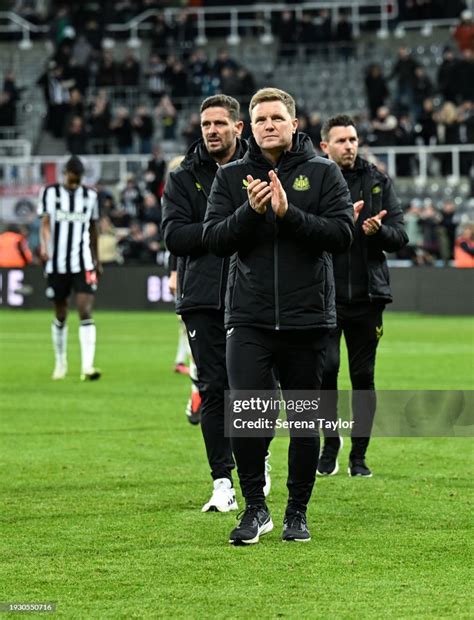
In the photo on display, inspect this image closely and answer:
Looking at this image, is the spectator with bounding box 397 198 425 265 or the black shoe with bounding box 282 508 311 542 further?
the spectator with bounding box 397 198 425 265

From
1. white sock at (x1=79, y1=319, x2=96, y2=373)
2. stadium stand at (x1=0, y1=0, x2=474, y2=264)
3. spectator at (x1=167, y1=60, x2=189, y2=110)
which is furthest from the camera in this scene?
spectator at (x1=167, y1=60, x2=189, y2=110)

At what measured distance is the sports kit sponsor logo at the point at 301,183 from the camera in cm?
732

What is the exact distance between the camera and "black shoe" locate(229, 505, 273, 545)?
735cm

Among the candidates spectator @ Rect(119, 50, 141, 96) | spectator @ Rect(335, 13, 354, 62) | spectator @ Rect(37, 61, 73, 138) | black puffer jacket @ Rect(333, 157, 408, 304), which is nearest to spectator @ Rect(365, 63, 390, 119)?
spectator @ Rect(335, 13, 354, 62)

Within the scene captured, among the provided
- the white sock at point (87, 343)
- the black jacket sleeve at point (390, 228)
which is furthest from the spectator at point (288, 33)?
the black jacket sleeve at point (390, 228)

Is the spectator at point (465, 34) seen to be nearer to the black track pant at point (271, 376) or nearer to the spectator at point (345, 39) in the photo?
the spectator at point (345, 39)

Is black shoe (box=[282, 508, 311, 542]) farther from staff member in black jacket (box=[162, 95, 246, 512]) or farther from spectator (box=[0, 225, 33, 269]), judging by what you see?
spectator (box=[0, 225, 33, 269])

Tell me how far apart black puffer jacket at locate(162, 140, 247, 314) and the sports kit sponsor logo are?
1.23 m

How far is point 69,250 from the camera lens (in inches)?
659

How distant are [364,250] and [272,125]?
2.60 m

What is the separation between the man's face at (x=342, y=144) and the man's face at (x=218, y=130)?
1.16m

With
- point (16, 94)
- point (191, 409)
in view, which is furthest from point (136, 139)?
point (191, 409)

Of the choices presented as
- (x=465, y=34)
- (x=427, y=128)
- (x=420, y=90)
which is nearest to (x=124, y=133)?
(x=420, y=90)

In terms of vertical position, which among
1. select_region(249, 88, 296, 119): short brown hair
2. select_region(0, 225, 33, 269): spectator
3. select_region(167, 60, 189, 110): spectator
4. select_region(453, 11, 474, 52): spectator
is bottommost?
select_region(0, 225, 33, 269): spectator
